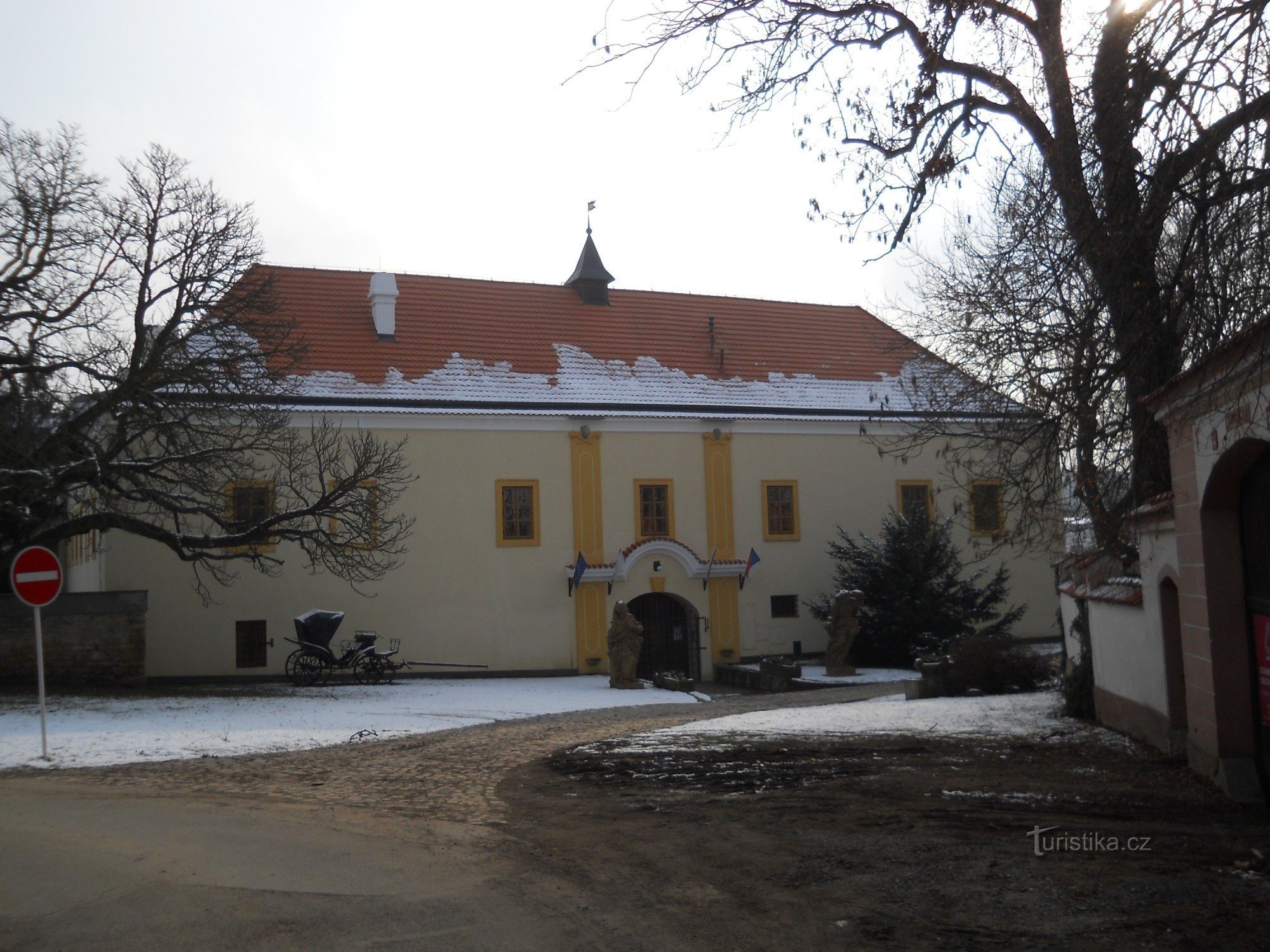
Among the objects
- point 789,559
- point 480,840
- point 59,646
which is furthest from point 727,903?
point 789,559

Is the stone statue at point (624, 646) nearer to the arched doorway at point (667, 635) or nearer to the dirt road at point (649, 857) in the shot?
the arched doorway at point (667, 635)

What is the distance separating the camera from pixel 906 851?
678 centimetres

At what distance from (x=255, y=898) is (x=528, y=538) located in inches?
844

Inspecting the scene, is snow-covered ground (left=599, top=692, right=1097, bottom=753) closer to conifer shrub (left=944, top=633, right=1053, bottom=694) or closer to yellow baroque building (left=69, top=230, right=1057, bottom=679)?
conifer shrub (left=944, top=633, right=1053, bottom=694)

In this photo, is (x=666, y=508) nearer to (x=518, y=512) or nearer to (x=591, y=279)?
(x=518, y=512)

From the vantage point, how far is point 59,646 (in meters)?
21.0

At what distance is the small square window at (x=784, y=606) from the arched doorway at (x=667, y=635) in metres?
2.28

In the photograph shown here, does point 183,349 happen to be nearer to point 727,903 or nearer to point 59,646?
point 59,646

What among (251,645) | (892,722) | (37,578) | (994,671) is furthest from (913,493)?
(37,578)

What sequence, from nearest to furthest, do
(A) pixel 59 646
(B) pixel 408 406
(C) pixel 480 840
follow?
(C) pixel 480 840
(A) pixel 59 646
(B) pixel 408 406

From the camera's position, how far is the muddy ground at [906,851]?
212 inches

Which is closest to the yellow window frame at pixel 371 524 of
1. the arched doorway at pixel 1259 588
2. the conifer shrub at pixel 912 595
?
the conifer shrub at pixel 912 595

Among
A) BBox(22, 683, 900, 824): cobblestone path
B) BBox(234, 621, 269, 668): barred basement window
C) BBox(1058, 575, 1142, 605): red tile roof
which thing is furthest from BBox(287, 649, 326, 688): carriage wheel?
BBox(1058, 575, 1142, 605): red tile roof

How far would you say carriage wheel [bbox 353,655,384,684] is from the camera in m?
23.3
